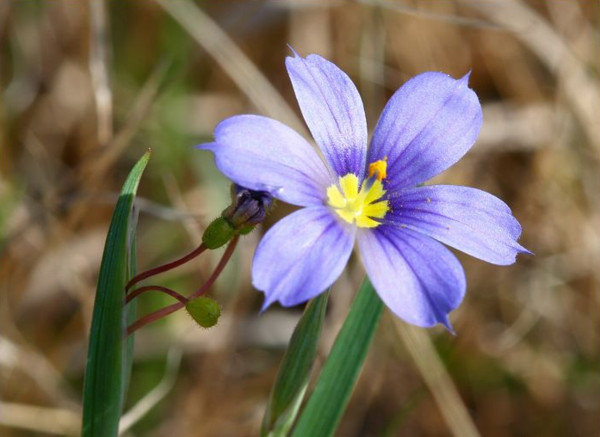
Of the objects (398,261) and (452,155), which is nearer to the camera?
(398,261)

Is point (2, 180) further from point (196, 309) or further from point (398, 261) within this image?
point (398, 261)

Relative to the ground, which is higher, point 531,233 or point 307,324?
point 307,324

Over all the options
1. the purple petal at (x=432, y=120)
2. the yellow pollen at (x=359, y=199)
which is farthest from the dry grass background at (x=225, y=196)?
the purple petal at (x=432, y=120)

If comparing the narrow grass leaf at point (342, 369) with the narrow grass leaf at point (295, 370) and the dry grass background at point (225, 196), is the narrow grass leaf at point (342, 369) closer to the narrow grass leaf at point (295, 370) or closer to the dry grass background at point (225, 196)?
the narrow grass leaf at point (295, 370)

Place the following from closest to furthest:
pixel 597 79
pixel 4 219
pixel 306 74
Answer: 1. pixel 306 74
2. pixel 4 219
3. pixel 597 79

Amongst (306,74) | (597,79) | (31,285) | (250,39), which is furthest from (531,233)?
(306,74)

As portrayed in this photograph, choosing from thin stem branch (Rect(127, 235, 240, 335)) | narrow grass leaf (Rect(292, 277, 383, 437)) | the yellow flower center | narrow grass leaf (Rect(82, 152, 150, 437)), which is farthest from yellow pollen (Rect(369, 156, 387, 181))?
narrow grass leaf (Rect(82, 152, 150, 437))

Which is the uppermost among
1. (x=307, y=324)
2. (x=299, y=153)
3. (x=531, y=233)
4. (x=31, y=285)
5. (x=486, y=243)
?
(x=299, y=153)
